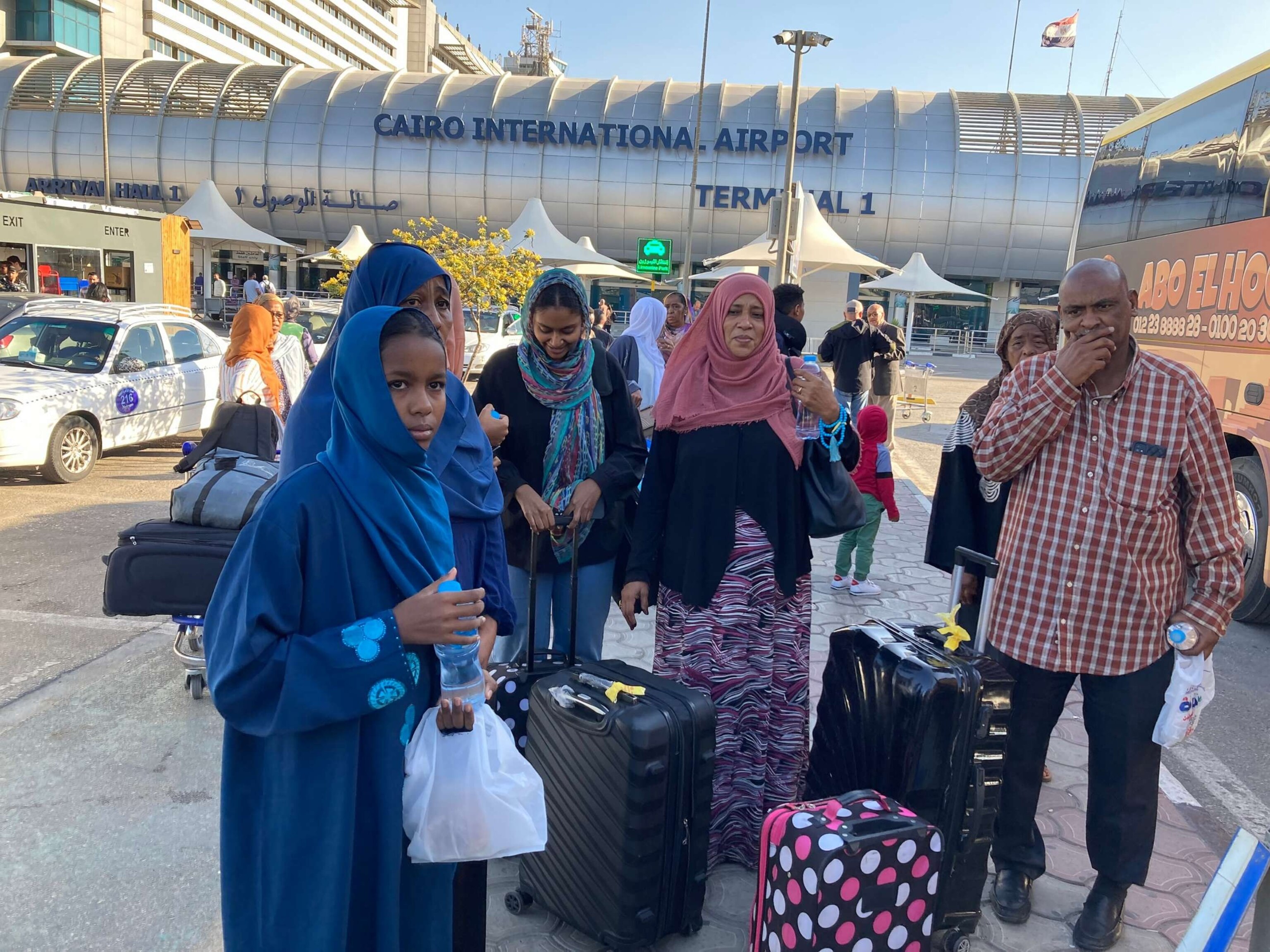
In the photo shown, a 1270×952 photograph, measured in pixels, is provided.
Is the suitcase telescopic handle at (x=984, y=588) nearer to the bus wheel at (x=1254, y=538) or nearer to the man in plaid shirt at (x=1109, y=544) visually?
the man in plaid shirt at (x=1109, y=544)

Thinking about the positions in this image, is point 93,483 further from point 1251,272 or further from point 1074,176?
point 1074,176

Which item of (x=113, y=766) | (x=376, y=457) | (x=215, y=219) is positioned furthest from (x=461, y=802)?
(x=215, y=219)

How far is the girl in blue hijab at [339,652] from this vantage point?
1.53 metres

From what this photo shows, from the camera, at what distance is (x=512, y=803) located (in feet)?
5.57

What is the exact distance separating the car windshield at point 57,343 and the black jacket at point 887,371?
904 centimetres

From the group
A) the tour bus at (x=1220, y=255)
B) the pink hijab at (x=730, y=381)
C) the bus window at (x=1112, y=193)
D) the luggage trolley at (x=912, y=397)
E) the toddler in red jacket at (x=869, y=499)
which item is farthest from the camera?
the luggage trolley at (x=912, y=397)

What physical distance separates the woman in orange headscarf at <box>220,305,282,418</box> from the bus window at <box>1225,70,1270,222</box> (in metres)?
7.24

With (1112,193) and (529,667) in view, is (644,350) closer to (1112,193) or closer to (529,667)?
(529,667)

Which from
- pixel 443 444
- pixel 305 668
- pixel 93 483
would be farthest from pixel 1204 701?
pixel 93 483

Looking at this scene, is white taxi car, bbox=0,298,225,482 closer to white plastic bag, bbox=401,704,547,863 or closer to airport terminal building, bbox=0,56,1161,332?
white plastic bag, bbox=401,704,547,863

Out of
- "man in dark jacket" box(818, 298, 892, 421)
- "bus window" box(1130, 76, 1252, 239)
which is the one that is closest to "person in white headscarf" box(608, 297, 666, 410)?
"man in dark jacket" box(818, 298, 892, 421)

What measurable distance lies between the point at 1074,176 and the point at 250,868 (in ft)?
129

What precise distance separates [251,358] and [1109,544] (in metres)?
6.03

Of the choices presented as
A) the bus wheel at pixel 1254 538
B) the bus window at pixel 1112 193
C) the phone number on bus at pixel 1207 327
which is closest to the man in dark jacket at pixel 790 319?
the phone number on bus at pixel 1207 327
